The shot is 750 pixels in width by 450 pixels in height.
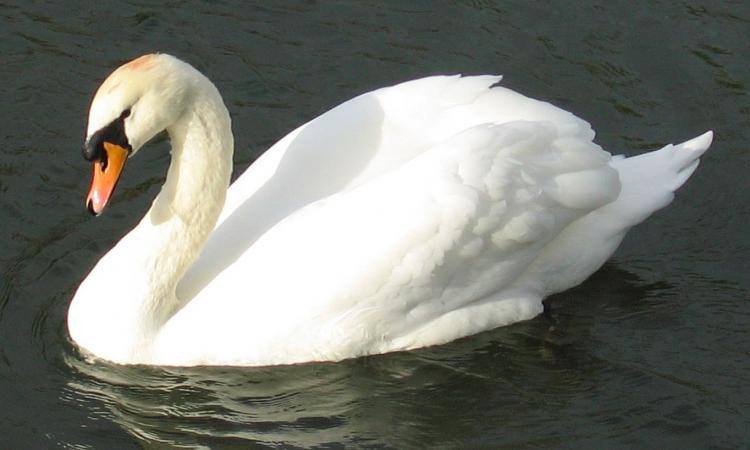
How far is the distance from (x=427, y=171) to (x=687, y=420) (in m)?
2.16

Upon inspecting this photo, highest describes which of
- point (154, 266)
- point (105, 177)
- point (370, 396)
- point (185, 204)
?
point (105, 177)

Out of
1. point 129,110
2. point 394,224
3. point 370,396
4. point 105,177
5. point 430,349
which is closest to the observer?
point 129,110

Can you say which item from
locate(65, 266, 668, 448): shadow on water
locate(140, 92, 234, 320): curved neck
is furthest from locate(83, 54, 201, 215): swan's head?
locate(65, 266, 668, 448): shadow on water

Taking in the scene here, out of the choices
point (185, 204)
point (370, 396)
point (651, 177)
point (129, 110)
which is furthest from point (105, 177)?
point (651, 177)

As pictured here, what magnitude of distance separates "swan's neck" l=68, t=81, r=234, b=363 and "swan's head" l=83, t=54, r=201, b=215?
1.28 feet

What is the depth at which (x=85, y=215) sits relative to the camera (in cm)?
1086

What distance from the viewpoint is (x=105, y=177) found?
8891 mm

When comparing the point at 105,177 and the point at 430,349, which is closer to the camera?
the point at 105,177

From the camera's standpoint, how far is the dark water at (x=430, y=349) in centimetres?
909

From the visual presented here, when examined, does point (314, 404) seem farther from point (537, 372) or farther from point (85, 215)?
point (85, 215)

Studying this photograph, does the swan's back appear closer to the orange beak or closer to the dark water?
the dark water

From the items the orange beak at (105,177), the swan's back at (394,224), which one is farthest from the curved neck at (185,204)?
the orange beak at (105,177)

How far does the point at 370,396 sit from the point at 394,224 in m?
1.12

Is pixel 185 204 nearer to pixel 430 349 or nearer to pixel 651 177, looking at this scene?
pixel 430 349
